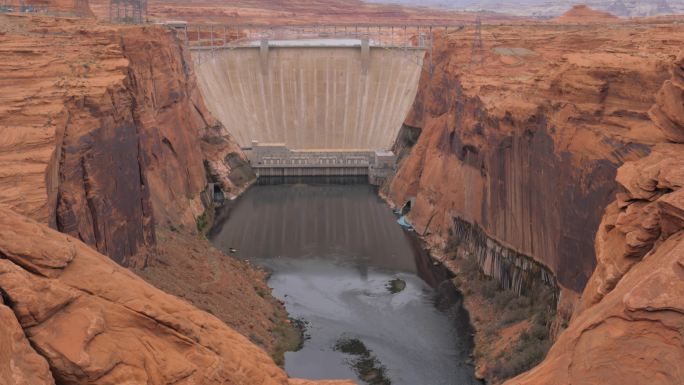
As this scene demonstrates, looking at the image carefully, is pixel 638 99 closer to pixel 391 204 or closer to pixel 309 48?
pixel 391 204

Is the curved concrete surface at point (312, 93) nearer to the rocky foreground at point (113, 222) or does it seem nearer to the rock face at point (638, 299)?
the rocky foreground at point (113, 222)

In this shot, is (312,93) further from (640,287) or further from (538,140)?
(640,287)

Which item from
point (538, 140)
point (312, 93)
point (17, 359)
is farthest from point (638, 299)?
point (312, 93)

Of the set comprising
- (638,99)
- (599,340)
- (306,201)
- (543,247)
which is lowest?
(306,201)

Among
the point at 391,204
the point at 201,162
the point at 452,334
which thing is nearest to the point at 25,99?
the point at 452,334

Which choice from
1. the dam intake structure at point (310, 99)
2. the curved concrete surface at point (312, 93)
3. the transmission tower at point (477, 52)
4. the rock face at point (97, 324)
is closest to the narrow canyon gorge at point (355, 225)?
the rock face at point (97, 324)

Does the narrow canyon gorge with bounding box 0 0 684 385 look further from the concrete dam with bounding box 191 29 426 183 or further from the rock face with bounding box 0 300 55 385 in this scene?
the concrete dam with bounding box 191 29 426 183
